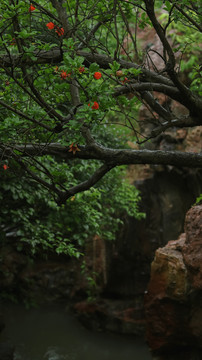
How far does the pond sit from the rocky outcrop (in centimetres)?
372

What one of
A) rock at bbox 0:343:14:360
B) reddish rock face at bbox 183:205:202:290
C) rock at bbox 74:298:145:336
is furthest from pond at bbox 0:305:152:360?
reddish rock face at bbox 183:205:202:290

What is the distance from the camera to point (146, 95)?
4984 millimetres

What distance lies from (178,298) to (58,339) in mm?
6062

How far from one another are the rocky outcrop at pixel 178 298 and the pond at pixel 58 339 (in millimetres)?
3719

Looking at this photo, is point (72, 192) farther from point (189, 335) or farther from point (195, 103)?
point (189, 335)

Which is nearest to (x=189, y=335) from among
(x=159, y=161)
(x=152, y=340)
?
(x=152, y=340)

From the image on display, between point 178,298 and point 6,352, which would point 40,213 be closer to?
point 178,298

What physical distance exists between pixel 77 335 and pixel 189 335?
5786mm

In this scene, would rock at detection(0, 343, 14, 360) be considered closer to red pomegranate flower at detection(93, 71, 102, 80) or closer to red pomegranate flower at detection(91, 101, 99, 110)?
red pomegranate flower at detection(91, 101, 99, 110)

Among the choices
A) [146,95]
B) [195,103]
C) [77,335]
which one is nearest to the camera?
[195,103]

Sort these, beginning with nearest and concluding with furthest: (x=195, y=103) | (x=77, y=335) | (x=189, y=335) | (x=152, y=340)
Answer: (x=195, y=103)
(x=189, y=335)
(x=152, y=340)
(x=77, y=335)

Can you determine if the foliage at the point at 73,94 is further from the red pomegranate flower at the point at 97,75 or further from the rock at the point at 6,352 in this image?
the rock at the point at 6,352

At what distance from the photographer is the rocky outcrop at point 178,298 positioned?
6549 millimetres

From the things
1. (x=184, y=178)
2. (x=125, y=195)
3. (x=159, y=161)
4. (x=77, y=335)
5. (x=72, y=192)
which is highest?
(x=184, y=178)
